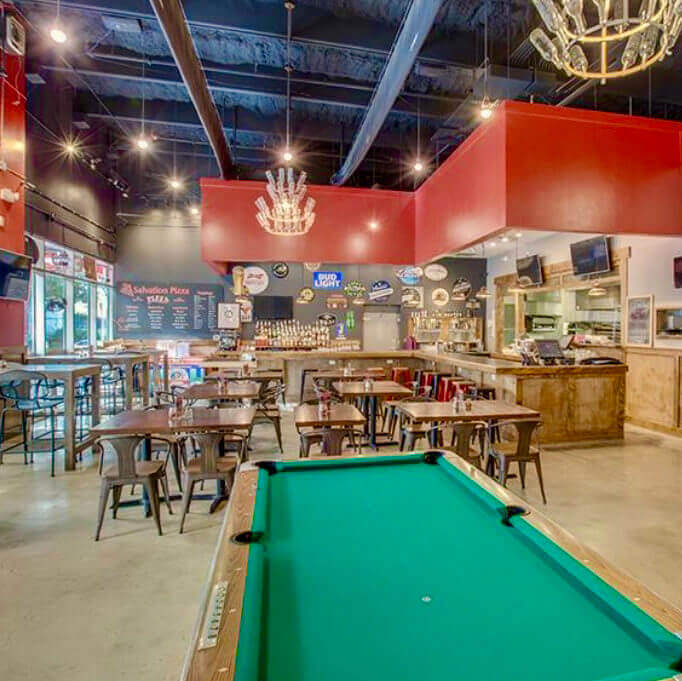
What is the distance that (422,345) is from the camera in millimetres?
12625

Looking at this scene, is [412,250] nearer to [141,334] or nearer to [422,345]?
[422,345]

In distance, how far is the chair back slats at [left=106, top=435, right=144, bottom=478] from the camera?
3.29m

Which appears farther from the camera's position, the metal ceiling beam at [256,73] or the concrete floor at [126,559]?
the metal ceiling beam at [256,73]

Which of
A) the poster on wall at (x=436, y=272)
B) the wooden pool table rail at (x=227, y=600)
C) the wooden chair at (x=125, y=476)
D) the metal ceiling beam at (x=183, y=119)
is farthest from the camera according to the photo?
the poster on wall at (x=436, y=272)

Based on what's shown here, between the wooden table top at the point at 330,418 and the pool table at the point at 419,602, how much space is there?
1.98 m

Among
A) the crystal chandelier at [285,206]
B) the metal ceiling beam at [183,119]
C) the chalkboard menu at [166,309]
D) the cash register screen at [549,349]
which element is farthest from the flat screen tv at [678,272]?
the chalkboard menu at [166,309]

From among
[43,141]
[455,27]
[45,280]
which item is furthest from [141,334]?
[455,27]

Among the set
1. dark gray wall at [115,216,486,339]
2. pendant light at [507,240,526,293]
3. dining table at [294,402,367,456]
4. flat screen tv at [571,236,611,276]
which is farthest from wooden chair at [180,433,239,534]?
pendant light at [507,240,526,293]

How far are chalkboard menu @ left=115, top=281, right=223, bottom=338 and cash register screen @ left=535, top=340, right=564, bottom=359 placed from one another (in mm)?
8728

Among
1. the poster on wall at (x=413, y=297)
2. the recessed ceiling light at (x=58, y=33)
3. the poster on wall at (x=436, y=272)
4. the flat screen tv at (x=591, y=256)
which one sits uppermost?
the recessed ceiling light at (x=58, y=33)

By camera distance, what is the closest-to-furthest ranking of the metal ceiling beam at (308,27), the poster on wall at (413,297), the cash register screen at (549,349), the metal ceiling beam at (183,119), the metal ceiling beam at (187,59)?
the metal ceiling beam at (187,59), the metal ceiling beam at (308,27), the cash register screen at (549,349), the metal ceiling beam at (183,119), the poster on wall at (413,297)

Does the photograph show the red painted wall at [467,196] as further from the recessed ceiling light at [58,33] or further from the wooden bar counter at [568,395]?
the recessed ceiling light at [58,33]

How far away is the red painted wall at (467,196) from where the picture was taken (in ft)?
15.3

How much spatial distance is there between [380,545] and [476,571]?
0.32 meters
